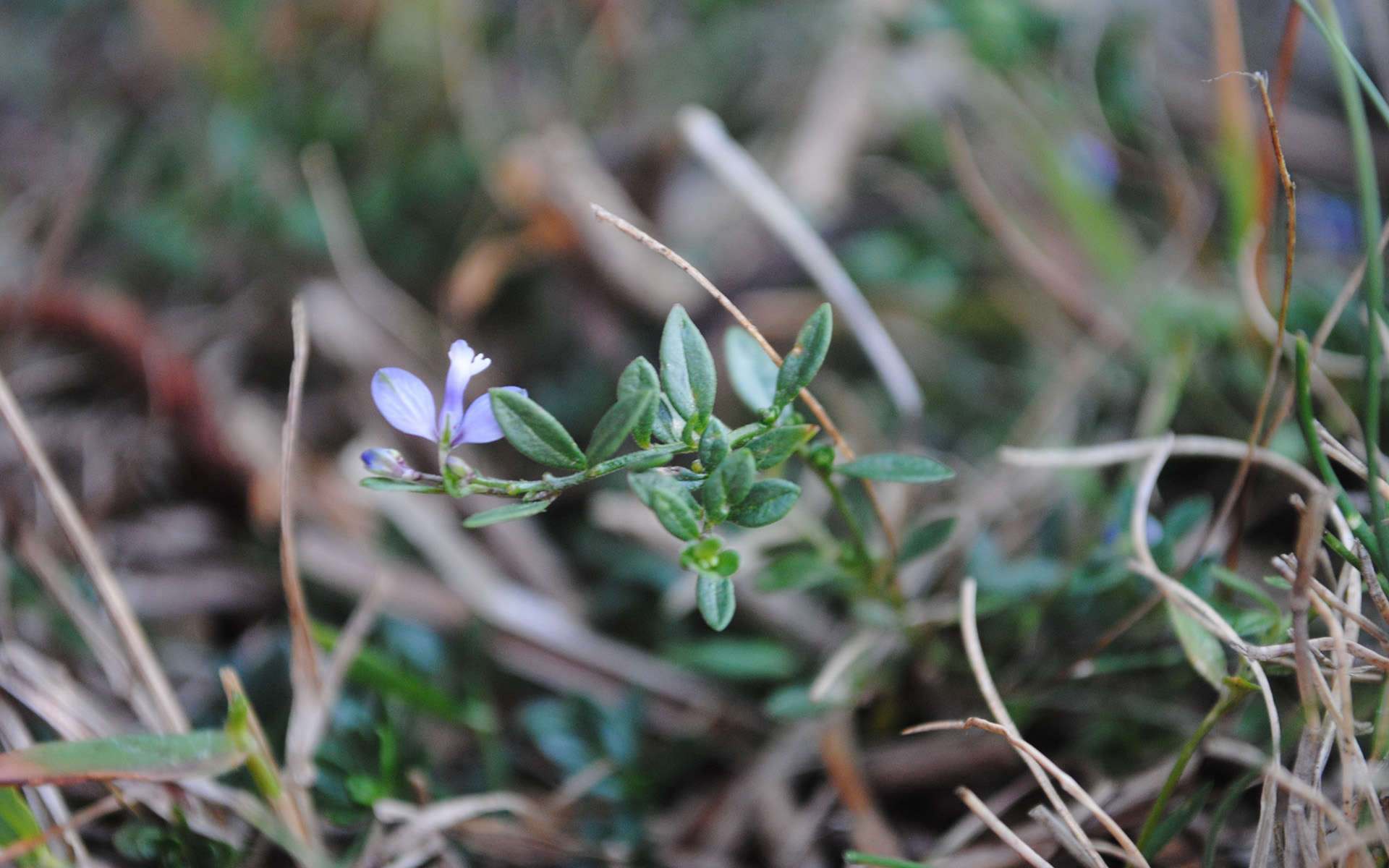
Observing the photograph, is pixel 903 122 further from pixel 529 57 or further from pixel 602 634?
pixel 602 634

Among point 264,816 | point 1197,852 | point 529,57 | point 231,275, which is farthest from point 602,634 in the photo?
point 529,57

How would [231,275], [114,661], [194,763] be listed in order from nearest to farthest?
[194,763], [114,661], [231,275]

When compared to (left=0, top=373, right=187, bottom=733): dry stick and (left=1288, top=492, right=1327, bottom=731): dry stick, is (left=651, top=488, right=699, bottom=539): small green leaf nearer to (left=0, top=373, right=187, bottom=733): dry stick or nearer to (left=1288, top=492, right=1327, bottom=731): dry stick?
(left=1288, top=492, right=1327, bottom=731): dry stick

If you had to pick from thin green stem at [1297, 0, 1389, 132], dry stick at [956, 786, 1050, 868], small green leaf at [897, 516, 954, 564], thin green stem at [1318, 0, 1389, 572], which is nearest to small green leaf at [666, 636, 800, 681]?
small green leaf at [897, 516, 954, 564]

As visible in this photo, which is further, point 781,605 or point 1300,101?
point 1300,101

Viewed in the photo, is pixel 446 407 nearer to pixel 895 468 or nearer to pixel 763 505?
pixel 763 505

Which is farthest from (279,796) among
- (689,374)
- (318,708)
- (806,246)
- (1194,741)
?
(806,246)
